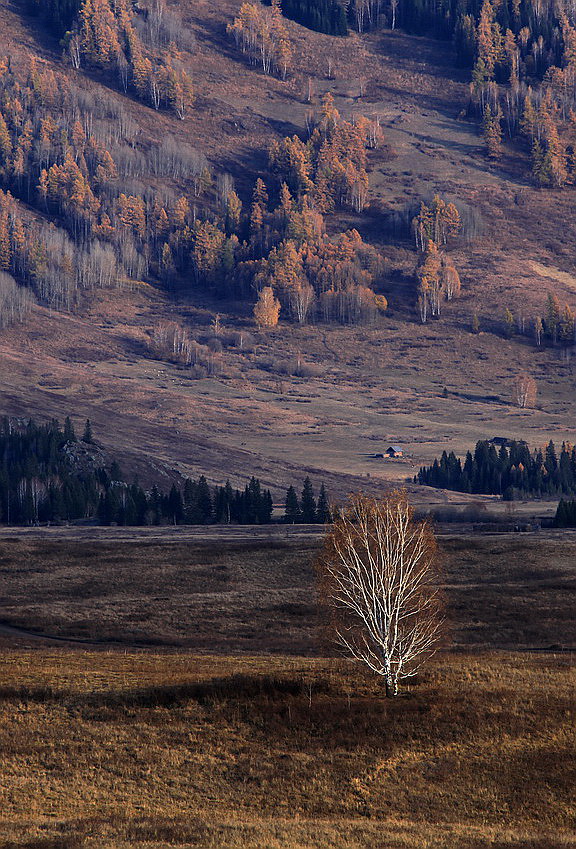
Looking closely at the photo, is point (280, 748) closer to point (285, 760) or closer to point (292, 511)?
point (285, 760)

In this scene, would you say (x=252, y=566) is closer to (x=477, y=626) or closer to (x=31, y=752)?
(x=477, y=626)

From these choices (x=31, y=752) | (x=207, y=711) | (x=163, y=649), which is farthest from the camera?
(x=163, y=649)

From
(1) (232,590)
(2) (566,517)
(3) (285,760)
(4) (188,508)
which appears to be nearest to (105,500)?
(4) (188,508)

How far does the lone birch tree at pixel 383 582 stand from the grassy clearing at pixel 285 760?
1831 mm

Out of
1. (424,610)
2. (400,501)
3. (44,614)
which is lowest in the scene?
(44,614)

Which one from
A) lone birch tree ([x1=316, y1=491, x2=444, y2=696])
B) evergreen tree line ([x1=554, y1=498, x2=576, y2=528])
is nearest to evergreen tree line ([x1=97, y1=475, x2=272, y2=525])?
evergreen tree line ([x1=554, y1=498, x2=576, y2=528])

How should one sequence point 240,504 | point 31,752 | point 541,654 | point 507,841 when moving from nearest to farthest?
point 507,841
point 31,752
point 541,654
point 240,504

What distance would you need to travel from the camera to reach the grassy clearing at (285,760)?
33531mm

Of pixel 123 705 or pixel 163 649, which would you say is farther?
pixel 163 649

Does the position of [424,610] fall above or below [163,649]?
above

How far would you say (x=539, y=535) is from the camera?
12588 centimetres

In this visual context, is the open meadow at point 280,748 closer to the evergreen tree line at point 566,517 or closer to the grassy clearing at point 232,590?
the grassy clearing at point 232,590

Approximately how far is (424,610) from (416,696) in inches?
171

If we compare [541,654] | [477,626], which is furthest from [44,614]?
[541,654]
